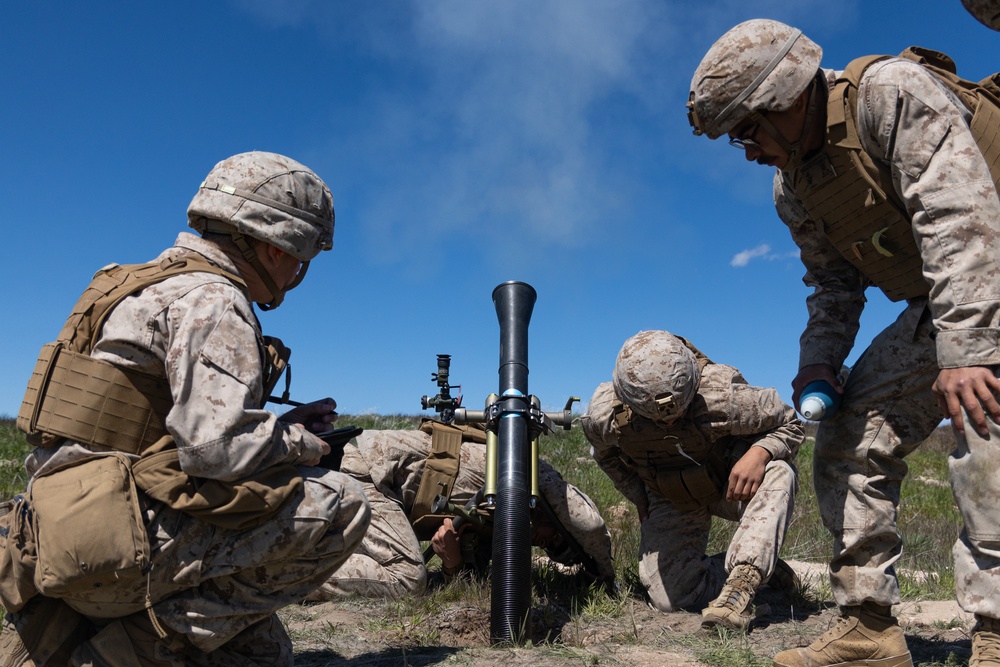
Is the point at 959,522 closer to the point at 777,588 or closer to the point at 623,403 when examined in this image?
the point at 777,588

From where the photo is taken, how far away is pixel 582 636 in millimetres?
4332

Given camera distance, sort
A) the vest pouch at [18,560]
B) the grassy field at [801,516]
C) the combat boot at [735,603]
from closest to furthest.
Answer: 1. the vest pouch at [18,560]
2. the combat boot at [735,603]
3. the grassy field at [801,516]

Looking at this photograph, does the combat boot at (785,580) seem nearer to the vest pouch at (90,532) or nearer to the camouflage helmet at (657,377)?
the camouflage helmet at (657,377)

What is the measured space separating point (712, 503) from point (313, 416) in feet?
9.20

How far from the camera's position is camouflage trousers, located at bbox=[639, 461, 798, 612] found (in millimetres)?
4523

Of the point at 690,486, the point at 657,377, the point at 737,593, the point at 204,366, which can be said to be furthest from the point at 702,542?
the point at 204,366

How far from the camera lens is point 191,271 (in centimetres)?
305

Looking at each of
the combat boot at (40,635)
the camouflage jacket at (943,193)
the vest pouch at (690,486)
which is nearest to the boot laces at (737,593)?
the vest pouch at (690,486)

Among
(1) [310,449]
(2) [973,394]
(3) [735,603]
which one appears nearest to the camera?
(2) [973,394]

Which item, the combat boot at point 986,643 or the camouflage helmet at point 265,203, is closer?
the combat boot at point 986,643

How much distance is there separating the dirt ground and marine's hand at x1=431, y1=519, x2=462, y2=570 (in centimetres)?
43

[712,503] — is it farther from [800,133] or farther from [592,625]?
[800,133]

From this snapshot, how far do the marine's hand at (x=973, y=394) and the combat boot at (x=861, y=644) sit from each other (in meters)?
0.99

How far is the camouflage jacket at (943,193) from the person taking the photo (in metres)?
2.71
